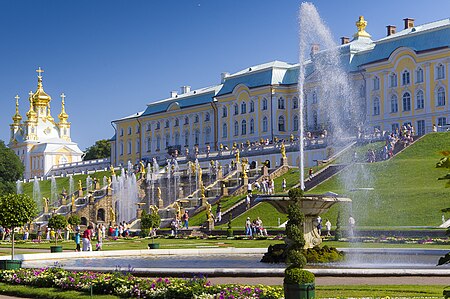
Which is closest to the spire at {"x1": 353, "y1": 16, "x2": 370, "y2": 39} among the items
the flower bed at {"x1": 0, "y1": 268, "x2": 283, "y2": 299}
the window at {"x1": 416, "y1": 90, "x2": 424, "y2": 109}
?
the window at {"x1": 416, "y1": 90, "x2": 424, "y2": 109}

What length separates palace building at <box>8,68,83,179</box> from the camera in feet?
372

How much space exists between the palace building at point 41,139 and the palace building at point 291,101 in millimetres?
15003

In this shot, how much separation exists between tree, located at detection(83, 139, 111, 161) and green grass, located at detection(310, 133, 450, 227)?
2797 inches

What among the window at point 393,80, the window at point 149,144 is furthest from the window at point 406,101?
the window at point 149,144

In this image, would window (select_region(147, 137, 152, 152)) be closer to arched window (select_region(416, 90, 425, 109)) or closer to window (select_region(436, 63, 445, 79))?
arched window (select_region(416, 90, 425, 109))

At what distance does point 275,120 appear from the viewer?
75.4 m

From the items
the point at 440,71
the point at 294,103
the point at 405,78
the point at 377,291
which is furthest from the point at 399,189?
the point at 294,103

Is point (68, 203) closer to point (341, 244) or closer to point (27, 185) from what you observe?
point (27, 185)

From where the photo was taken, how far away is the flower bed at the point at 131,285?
1294 cm

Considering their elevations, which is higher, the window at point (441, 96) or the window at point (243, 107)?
the window at point (243, 107)

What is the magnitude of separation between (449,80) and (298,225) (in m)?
44.2

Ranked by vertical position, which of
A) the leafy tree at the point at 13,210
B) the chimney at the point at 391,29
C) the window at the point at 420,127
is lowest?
the leafy tree at the point at 13,210

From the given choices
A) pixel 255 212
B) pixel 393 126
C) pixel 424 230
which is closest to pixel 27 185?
pixel 393 126

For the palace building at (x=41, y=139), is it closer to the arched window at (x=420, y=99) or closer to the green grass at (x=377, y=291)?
the arched window at (x=420, y=99)
